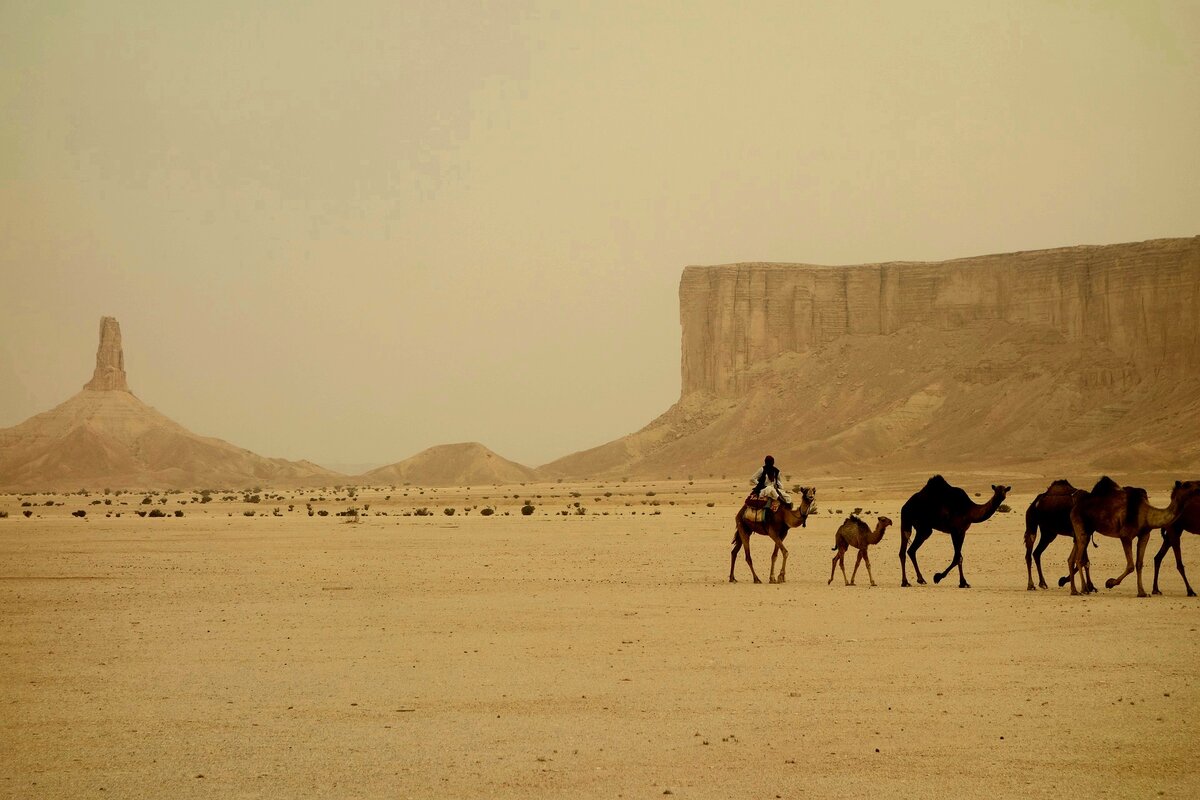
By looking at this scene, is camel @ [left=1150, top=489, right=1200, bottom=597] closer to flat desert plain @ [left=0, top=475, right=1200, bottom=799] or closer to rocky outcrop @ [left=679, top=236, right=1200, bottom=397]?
flat desert plain @ [left=0, top=475, right=1200, bottom=799]

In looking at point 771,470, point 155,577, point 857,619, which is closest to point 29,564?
point 155,577

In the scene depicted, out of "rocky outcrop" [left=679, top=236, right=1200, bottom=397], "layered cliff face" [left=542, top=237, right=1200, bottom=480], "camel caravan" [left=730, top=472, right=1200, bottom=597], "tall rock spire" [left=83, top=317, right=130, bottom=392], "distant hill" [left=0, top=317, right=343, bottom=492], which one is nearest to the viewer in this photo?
"camel caravan" [left=730, top=472, right=1200, bottom=597]

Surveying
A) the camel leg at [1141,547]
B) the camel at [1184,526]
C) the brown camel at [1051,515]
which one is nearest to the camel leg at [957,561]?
the brown camel at [1051,515]

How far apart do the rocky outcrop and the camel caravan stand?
86.9 metres

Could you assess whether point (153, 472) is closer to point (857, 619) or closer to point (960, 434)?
point (960, 434)

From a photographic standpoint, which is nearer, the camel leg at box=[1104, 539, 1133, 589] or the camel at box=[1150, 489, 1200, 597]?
the camel at box=[1150, 489, 1200, 597]

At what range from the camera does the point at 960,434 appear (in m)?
101

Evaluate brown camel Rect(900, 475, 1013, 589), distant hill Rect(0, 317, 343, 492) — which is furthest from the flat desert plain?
distant hill Rect(0, 317, 343, 492)

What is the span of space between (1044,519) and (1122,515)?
1.72m

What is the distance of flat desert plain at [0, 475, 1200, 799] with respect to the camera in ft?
29.9

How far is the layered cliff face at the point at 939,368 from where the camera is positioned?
96188mm

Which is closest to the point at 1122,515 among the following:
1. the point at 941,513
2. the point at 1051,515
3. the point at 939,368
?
the point at 1051,515

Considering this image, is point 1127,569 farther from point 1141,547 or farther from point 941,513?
point 941,513

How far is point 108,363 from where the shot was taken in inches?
5925
